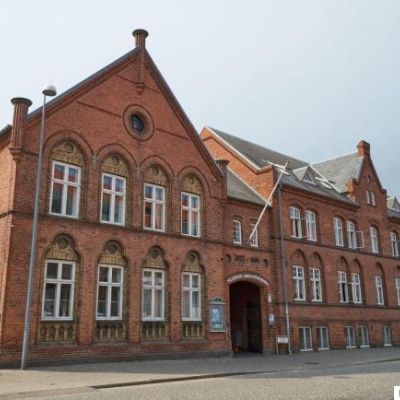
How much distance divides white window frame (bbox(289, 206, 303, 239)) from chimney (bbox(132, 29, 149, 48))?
13587 mm

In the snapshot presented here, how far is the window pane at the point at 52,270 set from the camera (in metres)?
18.6

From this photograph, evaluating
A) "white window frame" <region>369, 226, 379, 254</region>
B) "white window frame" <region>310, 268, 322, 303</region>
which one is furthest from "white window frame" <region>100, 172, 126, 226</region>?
"white window frame" <region>369, 226, 379, 254</region>

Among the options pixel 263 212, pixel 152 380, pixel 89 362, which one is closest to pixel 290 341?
pixel 263 212

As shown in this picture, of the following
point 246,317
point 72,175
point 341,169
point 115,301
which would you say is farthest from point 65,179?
point 341,169

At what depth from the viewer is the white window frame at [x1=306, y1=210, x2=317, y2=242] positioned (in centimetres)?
3148

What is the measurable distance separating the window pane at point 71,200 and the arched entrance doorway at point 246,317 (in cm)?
1264

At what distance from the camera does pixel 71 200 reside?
2003cm

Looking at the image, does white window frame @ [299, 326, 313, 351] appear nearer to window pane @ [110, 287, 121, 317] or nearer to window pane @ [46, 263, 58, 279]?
window pane @ [110, 287, 121, 317]

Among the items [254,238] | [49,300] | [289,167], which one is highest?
[289,167]

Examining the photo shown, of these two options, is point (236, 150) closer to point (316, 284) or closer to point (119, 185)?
point (316, 284)

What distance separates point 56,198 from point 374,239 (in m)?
26.1

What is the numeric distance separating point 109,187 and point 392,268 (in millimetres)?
25486

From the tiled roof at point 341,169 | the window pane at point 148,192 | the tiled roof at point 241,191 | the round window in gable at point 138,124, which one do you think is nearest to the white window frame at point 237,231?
the tiled roof at point 241,191

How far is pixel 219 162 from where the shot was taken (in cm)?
2659
